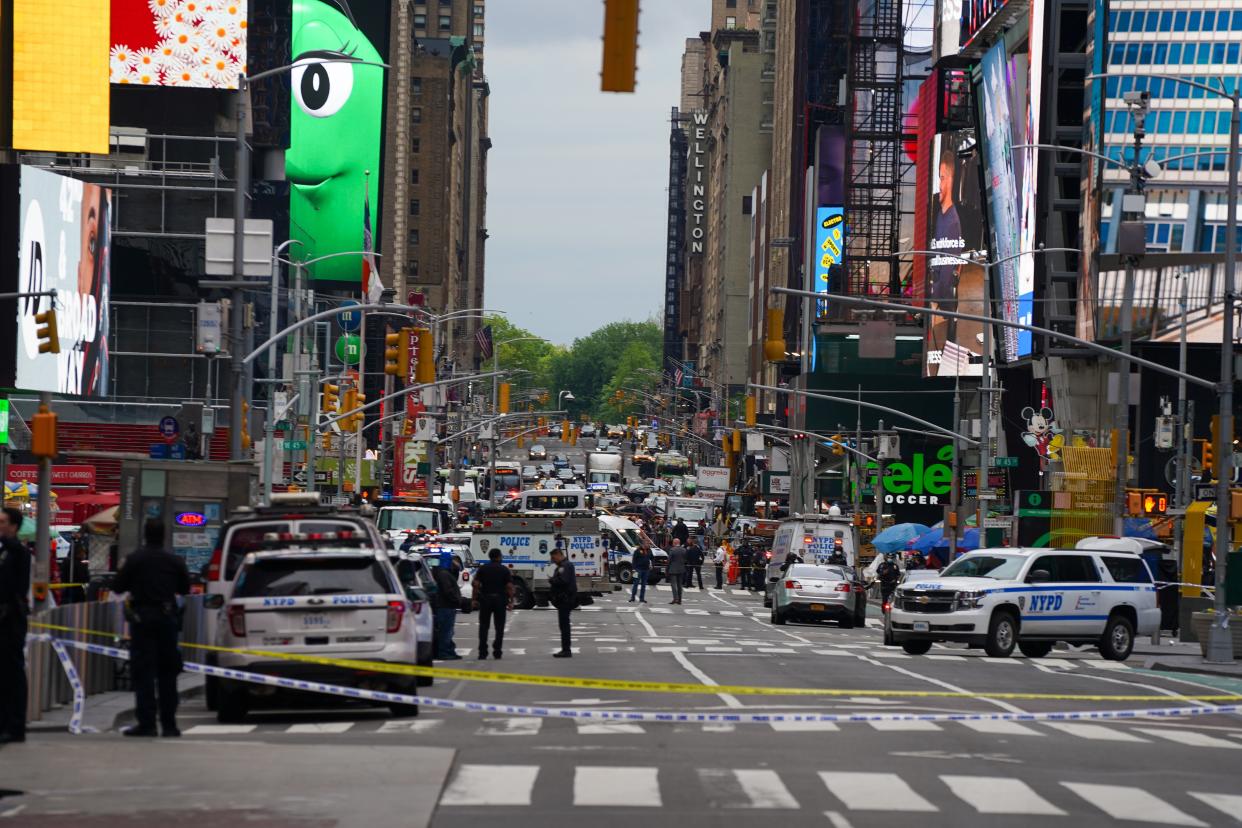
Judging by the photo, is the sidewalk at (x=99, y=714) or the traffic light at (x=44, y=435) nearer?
the sidewalk at (x=99, y=714)

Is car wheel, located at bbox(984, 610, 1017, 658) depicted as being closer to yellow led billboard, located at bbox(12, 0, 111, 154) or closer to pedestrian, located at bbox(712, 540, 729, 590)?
pedestrian, located at bbox(712, 540, 729, 590)

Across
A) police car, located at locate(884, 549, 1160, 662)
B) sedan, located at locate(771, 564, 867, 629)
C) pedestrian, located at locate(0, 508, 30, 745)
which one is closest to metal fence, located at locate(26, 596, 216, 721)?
pedestrian, located at locate(0, 508, 30, 745)

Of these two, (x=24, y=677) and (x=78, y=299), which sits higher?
(x=78, y=299)

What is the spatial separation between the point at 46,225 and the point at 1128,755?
53.3m

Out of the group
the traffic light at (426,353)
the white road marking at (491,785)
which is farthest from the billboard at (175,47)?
the white road marking at (491,785)

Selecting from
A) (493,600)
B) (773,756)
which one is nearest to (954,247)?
(493,600)

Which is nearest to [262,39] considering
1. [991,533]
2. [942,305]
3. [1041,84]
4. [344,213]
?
[344,213]

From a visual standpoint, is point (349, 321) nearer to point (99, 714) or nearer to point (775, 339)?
point (775, 339)

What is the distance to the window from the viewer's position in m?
34.3

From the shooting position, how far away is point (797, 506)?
106m

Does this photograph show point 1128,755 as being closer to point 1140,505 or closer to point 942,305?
point 1140,505

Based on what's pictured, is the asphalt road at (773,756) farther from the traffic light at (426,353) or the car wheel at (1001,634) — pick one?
the traffic light at (426,353)

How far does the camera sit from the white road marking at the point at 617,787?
42.0 feet

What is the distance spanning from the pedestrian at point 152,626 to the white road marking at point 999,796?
6656 mm
